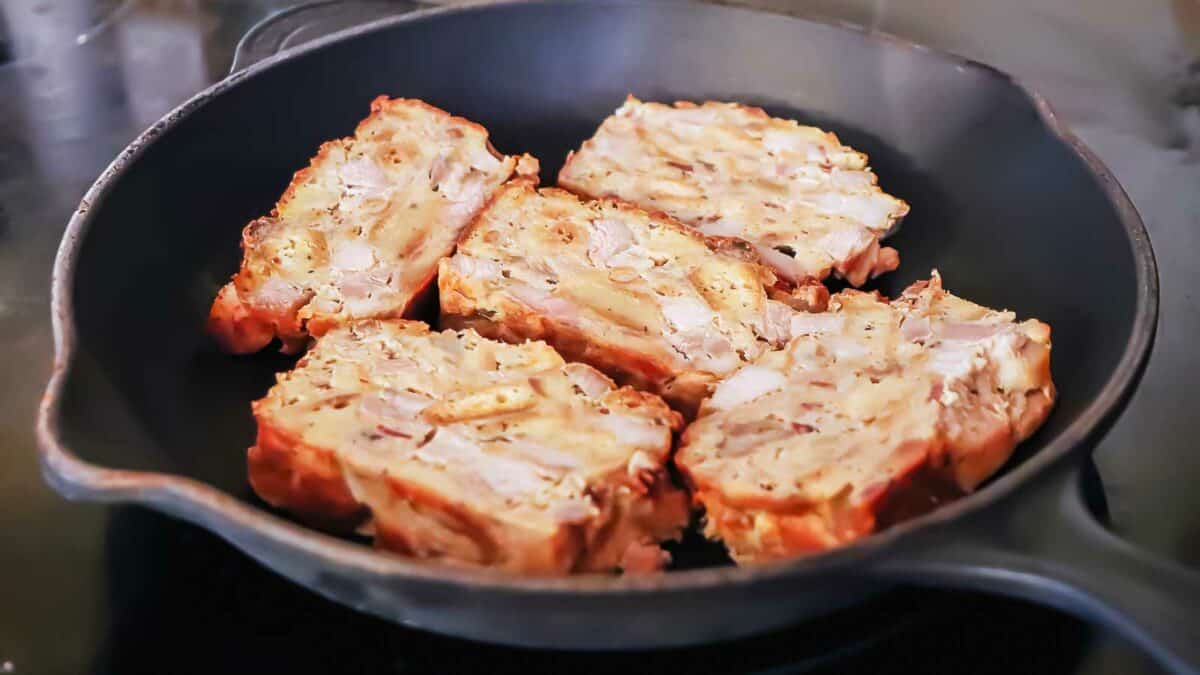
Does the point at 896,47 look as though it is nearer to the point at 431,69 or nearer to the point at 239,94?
the point at 431,69

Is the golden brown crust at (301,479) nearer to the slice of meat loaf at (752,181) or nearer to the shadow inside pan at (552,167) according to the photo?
the shadow inside pan at (552,167)

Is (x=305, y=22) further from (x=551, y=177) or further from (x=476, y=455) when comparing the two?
(x=476, y=455)

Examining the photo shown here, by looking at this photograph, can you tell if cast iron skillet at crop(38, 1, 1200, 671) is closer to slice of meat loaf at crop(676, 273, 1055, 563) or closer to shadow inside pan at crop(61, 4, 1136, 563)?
shadow inside pan at crop(61, 4, 1136, 563)

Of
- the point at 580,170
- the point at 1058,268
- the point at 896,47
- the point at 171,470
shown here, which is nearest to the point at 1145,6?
the point at 896,47

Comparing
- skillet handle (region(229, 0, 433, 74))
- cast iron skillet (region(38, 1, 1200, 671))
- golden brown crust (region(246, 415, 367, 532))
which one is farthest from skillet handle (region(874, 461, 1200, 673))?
skillet handle (region(229, 0, 433, 74))

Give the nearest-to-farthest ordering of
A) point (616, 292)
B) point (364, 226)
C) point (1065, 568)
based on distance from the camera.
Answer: point (1065, 568), point (616, 292), point (364, 226)

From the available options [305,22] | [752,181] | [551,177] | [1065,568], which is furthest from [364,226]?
[1065,568]
